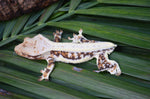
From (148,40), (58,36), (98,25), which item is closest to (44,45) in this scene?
(58,36)

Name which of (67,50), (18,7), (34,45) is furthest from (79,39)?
(18,7)

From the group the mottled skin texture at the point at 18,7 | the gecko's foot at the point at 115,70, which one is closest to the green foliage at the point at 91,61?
the gecko's foot at the point at 115,70

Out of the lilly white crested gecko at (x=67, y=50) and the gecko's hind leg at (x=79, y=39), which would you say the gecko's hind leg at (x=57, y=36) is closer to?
the lilly white crested gecko at (x=67, y=50)

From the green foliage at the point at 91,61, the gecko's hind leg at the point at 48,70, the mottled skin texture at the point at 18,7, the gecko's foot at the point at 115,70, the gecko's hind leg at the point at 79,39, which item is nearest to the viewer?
the green foliage at the point at 91,61

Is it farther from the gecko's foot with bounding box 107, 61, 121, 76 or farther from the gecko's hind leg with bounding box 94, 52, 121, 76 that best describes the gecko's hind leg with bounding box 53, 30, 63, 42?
the gecko's foot with bounding box 107, 61, 121, 76

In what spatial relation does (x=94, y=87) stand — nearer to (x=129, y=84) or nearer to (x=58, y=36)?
(x=129, y=84)

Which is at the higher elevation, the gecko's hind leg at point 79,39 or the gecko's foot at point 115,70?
the gecko's hind leg at point 79,39
